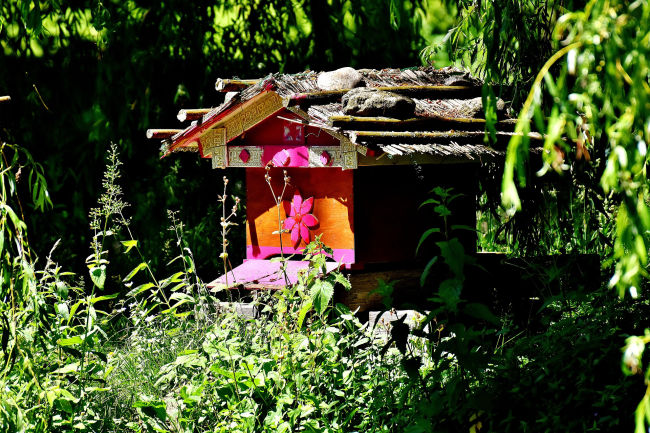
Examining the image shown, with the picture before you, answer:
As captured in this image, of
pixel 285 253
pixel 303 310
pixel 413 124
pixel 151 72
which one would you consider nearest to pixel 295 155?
pixel 285 253

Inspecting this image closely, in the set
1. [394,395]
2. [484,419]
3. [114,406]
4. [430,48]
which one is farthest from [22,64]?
[484,419]

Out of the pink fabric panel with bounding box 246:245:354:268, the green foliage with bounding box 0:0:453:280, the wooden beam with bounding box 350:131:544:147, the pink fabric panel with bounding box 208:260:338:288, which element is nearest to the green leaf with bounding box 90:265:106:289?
the pink fabric panel with bounding box 208:260:338:288

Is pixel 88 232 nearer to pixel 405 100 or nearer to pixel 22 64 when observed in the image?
pixel 22 64

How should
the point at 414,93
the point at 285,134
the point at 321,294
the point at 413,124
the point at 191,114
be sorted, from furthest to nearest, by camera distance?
the point at 191,114, the point at 414,93, the point at 285,134, the point at 413,124, the point at 321,294

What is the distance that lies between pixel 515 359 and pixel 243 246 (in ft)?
13.5

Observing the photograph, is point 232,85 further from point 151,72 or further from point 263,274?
point 151,72

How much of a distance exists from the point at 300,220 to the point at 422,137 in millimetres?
925

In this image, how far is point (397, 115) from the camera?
495 centimetres

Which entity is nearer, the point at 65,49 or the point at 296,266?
the point at 296,266

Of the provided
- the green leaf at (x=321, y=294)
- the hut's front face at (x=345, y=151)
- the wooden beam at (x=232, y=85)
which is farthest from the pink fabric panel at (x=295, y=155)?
the green leaf at (x=321, y=294)

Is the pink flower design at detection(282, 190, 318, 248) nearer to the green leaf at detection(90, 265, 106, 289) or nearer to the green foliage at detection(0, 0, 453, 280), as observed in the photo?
the green leaf at detection(90, 265, 106, 289)

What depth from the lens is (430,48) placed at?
20.9 feet

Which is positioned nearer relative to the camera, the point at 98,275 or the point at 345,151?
the point at 98,275

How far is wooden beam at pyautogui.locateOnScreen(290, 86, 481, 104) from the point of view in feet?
16.2
